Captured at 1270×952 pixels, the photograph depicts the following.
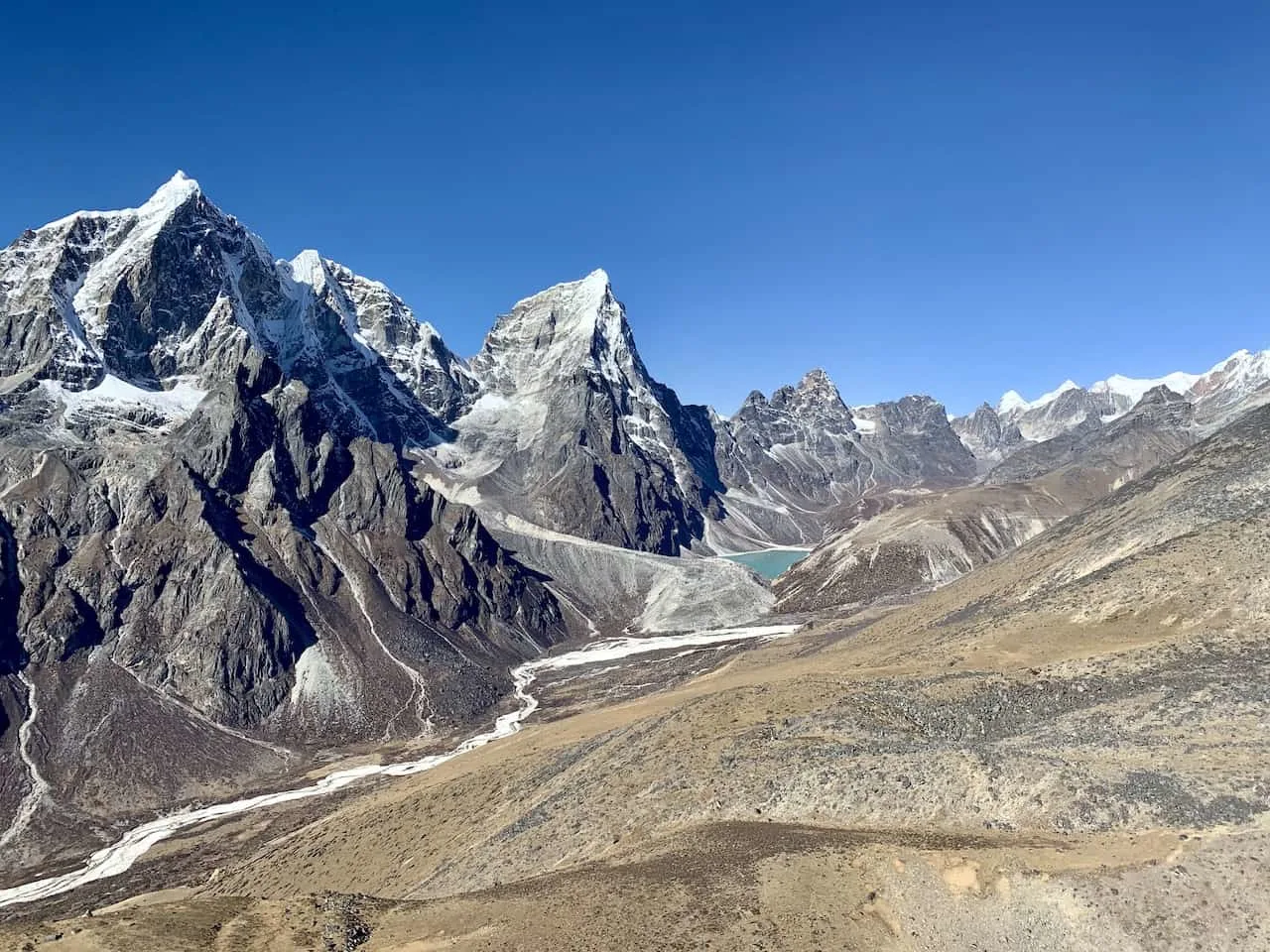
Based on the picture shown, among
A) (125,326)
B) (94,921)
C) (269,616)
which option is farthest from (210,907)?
(125,326)

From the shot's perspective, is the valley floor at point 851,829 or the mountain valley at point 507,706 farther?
the mountain valley at point 507,706

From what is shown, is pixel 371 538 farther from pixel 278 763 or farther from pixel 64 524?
pixel 278 763

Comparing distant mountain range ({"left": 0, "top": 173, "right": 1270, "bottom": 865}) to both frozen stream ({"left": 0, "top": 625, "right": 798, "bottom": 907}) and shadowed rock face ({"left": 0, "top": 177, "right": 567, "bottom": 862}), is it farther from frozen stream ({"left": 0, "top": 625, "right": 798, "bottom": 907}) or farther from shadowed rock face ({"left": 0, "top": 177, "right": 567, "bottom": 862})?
frozen stream ({"left": 0, "top": 625, "right": 798, "bottom": 907})

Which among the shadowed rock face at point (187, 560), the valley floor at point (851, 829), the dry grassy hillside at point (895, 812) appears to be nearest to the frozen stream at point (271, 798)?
the shadowed rock face at point (187, 560)

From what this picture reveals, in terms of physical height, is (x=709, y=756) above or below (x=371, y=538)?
below

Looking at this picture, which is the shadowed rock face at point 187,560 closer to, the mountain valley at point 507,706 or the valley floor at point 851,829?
the mountain valley at point 507,706

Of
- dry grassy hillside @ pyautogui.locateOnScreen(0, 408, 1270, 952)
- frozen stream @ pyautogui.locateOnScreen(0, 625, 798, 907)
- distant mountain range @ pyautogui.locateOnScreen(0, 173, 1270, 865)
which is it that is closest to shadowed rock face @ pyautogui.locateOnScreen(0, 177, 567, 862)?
distant mountain range @ pyautogui.locateOnScreen(0, 173, 1270, 865)

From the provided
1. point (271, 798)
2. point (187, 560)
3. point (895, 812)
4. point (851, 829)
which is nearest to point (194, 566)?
point (187, 560)

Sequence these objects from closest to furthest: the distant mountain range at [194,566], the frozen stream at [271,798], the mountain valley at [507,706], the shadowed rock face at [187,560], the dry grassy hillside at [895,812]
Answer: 1. the dry grassy hillside at [895,812]
2. the mountain valley at [507,706]
3. the frozen stream at [271,798]
4. the distant mountain range at [194,566]
5. the shadowed rock face at [187,560]

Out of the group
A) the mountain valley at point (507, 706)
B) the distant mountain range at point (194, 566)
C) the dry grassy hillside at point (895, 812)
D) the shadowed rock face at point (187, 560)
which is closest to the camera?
the dry grassy hillside at point (895, 812)
